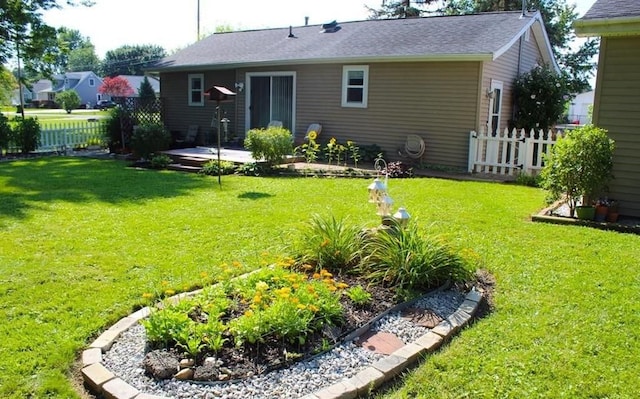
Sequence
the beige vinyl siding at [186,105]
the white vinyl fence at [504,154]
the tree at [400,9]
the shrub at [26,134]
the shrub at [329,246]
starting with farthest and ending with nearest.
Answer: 1. the tree at [400,9]
2. the beige vinyl siding at [186,105]
3. the shrub at [26,134]
4. the white vinyl fence at [504,154]
5. the shrub at [329,246]

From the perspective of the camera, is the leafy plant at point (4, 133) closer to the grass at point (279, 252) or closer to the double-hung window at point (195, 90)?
the double-hung window at point (195, 90)

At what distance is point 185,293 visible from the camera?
4121mm

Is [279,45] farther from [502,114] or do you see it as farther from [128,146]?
[502,114]

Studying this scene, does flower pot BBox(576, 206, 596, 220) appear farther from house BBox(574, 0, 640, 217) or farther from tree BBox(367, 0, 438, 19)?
tree BBox(367, 0, 438, 19)

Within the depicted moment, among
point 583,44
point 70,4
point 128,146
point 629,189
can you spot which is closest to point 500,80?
point 629,189

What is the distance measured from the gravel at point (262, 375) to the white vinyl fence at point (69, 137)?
569 inches

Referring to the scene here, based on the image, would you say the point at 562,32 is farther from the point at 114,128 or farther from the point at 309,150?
the point at 114,128

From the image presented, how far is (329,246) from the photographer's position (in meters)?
4.62

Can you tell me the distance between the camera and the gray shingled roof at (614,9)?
22.2 ft

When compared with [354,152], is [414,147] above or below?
above

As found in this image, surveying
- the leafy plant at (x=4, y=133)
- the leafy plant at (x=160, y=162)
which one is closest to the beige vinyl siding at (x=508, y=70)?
the leafy plant at (x=160, y=162)

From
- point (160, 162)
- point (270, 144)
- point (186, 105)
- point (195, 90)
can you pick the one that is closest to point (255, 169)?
point (270, 144)

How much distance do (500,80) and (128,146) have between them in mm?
10858

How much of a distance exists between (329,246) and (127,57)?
96126mm
